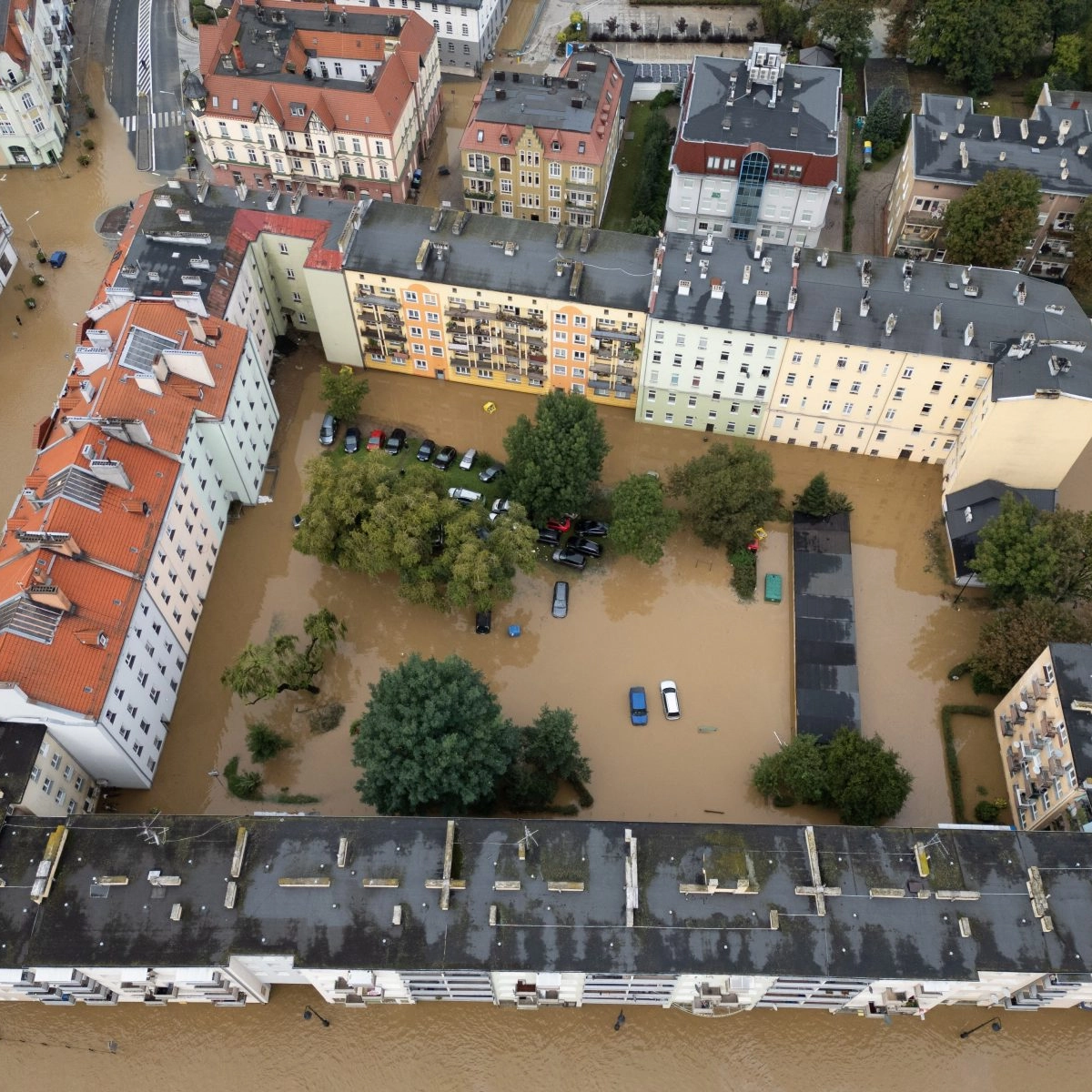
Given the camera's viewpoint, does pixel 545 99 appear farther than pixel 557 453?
Yes

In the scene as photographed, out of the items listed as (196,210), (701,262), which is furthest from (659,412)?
(196,210)

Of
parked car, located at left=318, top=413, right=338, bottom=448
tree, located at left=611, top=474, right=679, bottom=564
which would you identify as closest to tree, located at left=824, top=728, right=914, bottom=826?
tree, located at left=611, top=474, right=679, bottom=564

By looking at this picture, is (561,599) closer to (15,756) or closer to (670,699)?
(670,699)

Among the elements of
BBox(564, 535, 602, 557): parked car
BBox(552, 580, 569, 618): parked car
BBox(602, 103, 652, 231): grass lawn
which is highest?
BBox(602, 103, 652, 231): grass lawn

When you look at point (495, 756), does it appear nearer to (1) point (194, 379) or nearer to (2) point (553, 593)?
(2) point (553, 593)

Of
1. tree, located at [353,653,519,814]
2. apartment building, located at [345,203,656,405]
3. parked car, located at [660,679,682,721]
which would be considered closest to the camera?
tree, located at [353,653,519,814]

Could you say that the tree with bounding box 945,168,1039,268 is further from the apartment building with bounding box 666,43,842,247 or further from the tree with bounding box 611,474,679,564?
the tree with bounding box 611,474,679,564

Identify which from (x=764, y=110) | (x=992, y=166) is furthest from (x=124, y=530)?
(x=992, y=166)
